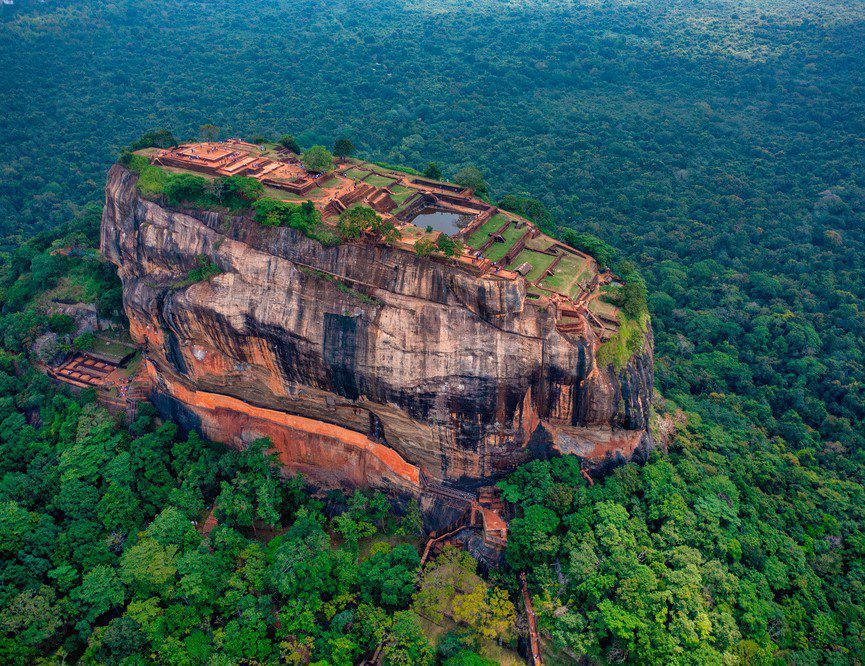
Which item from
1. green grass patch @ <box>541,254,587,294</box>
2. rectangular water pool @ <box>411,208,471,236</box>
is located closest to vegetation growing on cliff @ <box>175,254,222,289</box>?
rectangular water pool @ <box>411,208,471,236</box>

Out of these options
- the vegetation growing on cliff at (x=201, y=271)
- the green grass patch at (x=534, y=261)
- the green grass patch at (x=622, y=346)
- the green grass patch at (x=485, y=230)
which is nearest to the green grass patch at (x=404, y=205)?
the green grass patch at (x=485, y=230)

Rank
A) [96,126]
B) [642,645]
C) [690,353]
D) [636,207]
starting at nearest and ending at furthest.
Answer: [642,645] → [690,353] → [636,207] → [96,126]

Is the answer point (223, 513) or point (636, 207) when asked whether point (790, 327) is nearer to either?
point (636, 207)

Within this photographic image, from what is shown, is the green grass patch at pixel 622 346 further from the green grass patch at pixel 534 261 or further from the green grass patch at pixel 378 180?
the green grass patch at pixel 378 180

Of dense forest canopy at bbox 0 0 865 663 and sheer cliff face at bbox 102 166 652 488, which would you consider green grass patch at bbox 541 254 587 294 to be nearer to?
dense forest canopy at bbox 0 0 865 663

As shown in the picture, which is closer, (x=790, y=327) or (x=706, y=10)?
(x=790, y=327)

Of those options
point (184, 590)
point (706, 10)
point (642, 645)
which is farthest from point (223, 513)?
point (706, 10)

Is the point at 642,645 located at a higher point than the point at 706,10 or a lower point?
lower
